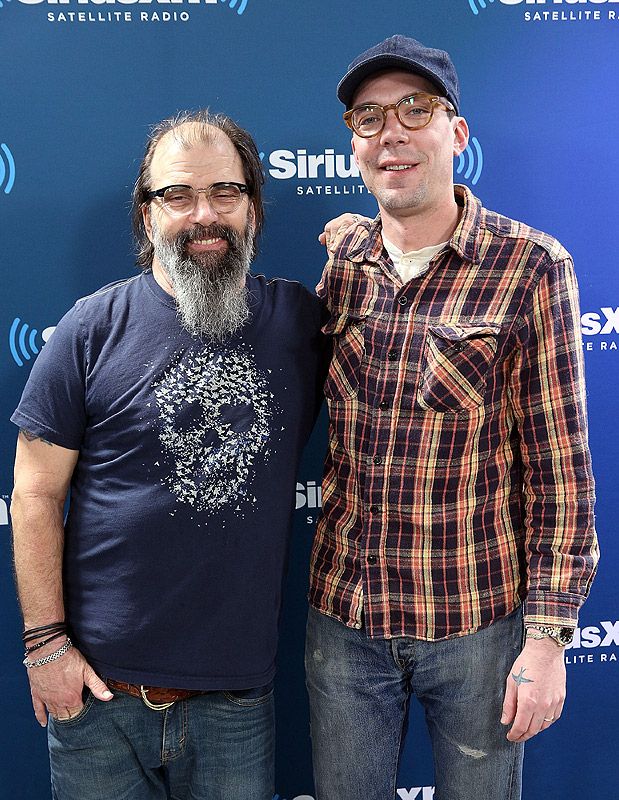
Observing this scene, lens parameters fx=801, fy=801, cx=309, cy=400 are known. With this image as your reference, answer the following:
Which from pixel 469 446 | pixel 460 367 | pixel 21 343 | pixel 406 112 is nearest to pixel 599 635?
pixel 469 446

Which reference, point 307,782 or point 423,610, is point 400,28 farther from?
point 307,782

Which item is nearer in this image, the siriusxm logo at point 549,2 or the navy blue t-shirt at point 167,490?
the navy blue t-shirt at point 167,490

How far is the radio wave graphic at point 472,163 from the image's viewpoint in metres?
2.09

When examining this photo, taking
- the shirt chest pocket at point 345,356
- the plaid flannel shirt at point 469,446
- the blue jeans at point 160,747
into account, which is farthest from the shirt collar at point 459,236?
the blue jeans at point 160,747

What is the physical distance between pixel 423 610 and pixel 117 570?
2.00ft

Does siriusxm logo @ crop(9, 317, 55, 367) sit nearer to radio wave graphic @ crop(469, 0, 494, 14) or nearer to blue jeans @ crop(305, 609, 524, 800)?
blue jeans @ crop(305, 609, 524, 800)

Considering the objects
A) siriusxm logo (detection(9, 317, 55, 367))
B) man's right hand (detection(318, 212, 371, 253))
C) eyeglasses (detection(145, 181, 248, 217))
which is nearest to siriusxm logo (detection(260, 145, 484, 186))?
man's right hand (detection(318, 212, 371, 253))

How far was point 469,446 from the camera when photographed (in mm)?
1561

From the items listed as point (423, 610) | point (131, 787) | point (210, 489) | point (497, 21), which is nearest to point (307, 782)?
point (131, 787)

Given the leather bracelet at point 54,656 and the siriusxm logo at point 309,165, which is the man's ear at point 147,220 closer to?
the siriusxm logo at point 309,165

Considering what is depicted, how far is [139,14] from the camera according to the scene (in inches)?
76.8

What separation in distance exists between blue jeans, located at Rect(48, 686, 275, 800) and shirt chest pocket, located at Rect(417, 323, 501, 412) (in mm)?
737

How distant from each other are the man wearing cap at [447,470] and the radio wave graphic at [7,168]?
2.91ft

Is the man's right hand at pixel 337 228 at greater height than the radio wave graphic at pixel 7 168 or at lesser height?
lesser
